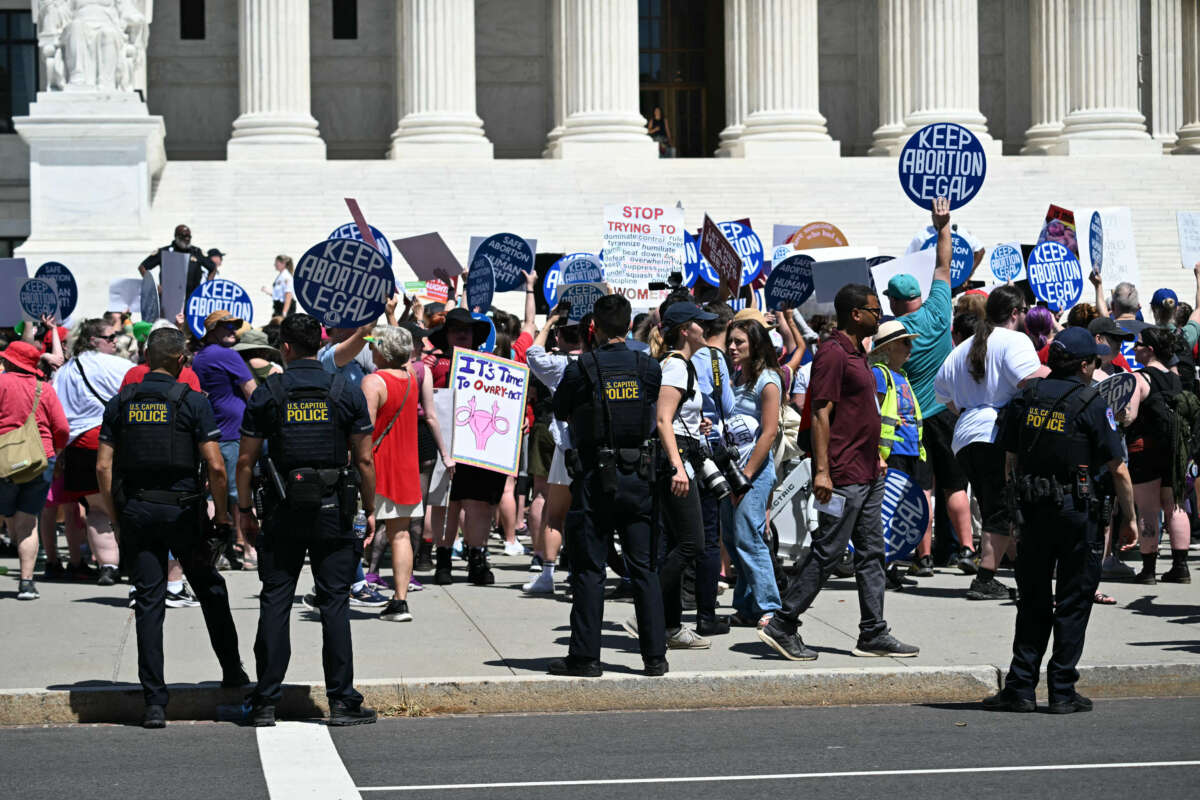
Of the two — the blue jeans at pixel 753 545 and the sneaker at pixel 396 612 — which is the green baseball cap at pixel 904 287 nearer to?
the blue jeans at pixel 753 545

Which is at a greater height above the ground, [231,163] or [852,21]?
[852,21]

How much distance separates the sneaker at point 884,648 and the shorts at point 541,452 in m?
4.23

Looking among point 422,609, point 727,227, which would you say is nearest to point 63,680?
point 422,609

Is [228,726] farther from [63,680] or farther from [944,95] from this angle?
[944,95]

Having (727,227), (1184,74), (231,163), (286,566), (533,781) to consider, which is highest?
(1184,74)

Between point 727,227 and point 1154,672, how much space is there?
27.5 ft

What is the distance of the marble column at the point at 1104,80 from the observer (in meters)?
34.8

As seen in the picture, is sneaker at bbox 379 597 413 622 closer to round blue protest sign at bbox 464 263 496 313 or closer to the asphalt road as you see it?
the asphalt road

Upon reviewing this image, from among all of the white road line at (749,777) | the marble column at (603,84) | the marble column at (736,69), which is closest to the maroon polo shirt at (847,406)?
the white road line at (749,777)

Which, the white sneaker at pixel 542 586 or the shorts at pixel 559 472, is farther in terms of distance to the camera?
the white sneaker at pixel 542 586

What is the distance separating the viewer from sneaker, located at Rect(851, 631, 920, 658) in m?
9.87

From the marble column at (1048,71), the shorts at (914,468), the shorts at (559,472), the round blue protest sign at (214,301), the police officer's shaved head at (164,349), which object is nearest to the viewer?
the police officer's shaved head at (164,349)

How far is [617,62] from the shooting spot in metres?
33.5

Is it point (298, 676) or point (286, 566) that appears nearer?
point (286, 566)
